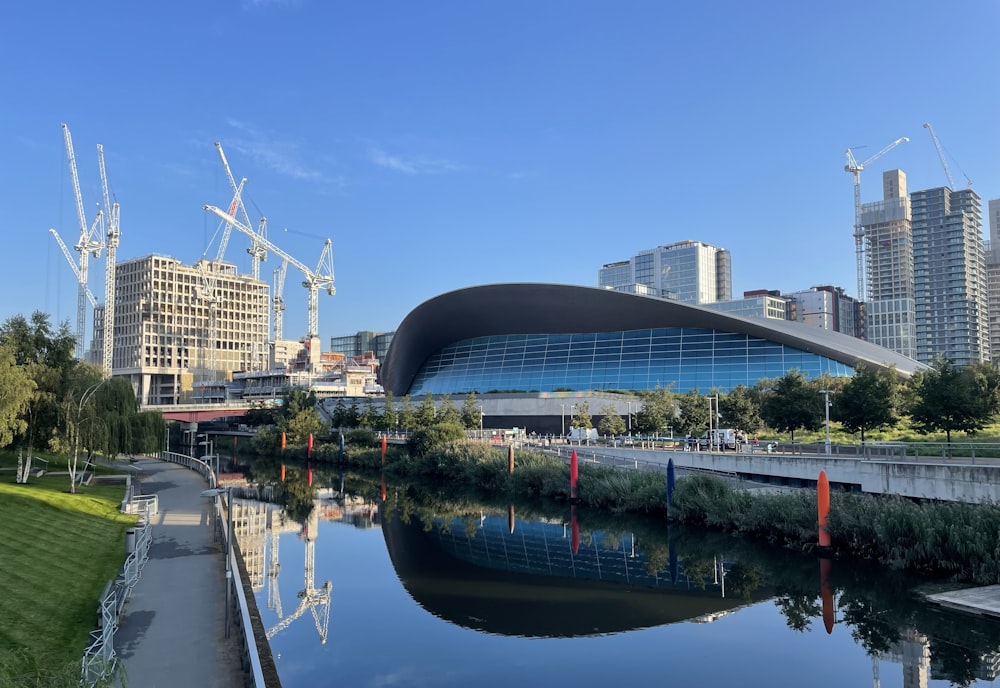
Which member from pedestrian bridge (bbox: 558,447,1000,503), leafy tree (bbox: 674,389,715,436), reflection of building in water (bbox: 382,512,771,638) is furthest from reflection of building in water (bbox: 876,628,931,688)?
leafy tree (bbox: 674,389,715,436)

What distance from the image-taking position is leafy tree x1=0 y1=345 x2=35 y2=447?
82.1 feet

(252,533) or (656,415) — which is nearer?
(252,533)

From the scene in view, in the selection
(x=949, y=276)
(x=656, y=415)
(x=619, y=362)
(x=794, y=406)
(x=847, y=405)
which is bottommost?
(x=656, y=415)

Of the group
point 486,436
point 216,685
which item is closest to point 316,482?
point 486,436

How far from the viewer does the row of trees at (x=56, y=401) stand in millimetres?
26219

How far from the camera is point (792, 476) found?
28.3 meters

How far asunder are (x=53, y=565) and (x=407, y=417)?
123 feet

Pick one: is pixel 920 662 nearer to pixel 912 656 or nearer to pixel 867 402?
pixel 912 656

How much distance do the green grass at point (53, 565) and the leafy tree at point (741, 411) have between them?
3127cm

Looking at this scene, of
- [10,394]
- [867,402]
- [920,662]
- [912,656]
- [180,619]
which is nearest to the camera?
[180,619]

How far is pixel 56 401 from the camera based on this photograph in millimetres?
30250

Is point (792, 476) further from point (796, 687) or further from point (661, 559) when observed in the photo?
point (796, 687)

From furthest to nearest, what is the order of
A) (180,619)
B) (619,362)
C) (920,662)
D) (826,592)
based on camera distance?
(619,362), (826,592), (920,662), (180,619)

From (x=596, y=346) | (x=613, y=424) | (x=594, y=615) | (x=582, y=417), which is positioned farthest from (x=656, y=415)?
(x=594, y=615)
